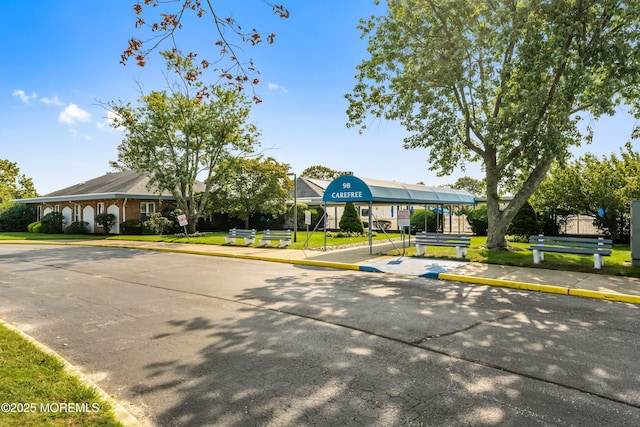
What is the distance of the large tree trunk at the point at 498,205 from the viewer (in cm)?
1456

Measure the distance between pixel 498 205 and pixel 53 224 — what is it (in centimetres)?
3485

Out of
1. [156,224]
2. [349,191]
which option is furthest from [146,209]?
[349,191]

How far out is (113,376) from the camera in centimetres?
435

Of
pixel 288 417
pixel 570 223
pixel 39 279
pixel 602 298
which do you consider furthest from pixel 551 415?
pixel 570 223

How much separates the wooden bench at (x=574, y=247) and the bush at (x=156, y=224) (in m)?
24.5

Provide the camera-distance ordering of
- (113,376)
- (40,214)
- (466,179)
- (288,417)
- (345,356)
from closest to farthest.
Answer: (288,417) → (113,376) → (345,356) → (40,214) → (466,179)

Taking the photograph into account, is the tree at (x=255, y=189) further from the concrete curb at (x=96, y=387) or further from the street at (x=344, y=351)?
the concrete curb at (x=96, y=387)

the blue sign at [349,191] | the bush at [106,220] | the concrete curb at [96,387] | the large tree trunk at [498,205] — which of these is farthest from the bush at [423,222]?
the concrete curb at [96,387]

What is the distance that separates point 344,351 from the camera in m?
5.04

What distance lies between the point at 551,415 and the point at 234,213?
3101 cm

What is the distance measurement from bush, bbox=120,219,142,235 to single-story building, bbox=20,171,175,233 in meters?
1.24

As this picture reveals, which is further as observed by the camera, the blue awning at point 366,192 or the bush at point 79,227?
the bush at point 79,227

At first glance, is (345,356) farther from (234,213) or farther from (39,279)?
(234,213)

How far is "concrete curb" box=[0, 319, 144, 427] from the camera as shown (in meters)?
3.31
